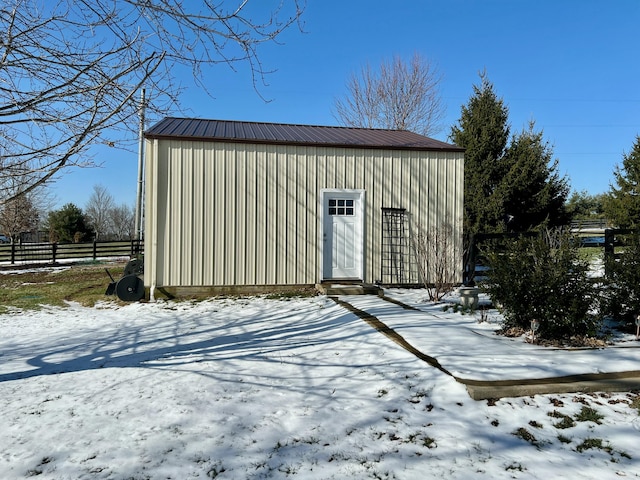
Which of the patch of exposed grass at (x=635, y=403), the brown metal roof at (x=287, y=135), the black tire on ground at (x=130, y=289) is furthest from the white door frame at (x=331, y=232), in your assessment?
the patch of exposed grass at (x=635, y=403)

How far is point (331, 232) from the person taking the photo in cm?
Result: 898

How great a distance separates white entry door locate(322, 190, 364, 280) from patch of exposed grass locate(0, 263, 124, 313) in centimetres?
527

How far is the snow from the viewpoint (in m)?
2.43

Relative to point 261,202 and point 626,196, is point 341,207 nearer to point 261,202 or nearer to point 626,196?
point 261,202

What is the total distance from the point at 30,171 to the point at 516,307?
5.02 m

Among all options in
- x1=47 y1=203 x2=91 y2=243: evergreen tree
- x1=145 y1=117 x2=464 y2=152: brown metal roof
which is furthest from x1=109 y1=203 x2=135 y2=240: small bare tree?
x1=145 y1=117 x2=464 y2=152: brown metal roof

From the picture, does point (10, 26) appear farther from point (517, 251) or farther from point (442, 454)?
point (517, 251)

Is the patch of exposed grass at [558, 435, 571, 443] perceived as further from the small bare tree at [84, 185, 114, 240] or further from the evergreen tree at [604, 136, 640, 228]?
the small bare tree at [84, 185, 114, 240]

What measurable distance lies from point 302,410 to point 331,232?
6.04 meters

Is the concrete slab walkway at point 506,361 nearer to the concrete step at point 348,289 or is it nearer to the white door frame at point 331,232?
the concrete step at point 348,289

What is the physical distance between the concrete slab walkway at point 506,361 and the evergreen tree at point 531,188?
11.8 m

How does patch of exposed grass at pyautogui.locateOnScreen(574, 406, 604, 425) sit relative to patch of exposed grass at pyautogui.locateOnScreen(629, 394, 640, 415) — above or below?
below

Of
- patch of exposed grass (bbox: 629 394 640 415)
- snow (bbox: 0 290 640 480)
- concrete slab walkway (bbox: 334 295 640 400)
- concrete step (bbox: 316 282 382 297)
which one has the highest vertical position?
concrete step (bbox: 316 282 382 297)

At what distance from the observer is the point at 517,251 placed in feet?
16.2
